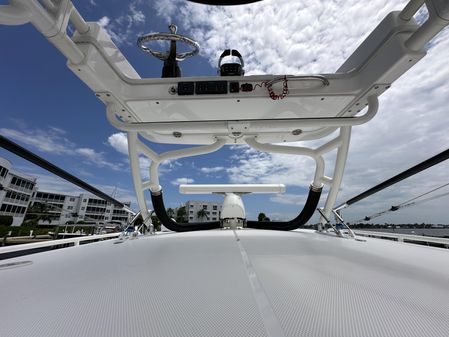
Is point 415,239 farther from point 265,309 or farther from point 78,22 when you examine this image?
point 78,22

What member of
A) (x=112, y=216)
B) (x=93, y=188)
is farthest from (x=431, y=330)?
(x=112, y=216)

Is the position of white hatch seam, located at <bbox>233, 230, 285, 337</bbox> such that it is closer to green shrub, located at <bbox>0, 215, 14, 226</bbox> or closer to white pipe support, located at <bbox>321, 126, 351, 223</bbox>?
white pipe support, located at <bbox>321, 126, 351, 223</bbox>

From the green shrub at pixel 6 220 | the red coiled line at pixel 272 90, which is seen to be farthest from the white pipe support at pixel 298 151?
the green shrub at pixel 6 220

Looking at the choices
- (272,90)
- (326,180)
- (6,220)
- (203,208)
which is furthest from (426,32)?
(203,208)

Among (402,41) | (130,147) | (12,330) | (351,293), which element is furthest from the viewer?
(130,147)

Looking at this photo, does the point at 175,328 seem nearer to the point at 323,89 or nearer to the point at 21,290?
the point at 21,290
